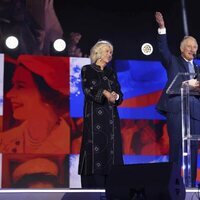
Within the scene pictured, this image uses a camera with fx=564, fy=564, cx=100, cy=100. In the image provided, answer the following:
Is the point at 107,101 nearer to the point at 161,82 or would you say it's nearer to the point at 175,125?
the point at 175,125

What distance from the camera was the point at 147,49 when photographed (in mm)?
6328

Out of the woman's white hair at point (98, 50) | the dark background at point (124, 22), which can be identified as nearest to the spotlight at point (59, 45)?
the dark background at point (124, 22)

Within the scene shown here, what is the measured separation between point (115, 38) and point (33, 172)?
67.6 inches

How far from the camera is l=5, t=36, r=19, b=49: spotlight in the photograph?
19.5 ft

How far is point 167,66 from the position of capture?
4918 millimetres

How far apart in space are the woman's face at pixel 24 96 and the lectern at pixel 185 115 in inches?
77.1

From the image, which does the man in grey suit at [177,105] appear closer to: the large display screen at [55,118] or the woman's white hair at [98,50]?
the woman's white hair at [98,50]

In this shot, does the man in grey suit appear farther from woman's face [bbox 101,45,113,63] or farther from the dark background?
the dark background

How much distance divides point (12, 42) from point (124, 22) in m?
1.29

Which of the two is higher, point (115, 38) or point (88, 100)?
point (115, 38)

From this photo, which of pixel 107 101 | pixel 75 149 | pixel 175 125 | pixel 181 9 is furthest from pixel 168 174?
pixel 181 9

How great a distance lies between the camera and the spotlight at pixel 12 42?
5934mm

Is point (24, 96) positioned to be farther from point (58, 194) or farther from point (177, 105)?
point (58, 194)

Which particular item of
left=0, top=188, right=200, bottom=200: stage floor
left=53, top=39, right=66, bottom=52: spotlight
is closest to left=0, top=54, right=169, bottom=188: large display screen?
left=53, top=39, right=66, bottom=52: spotlight
